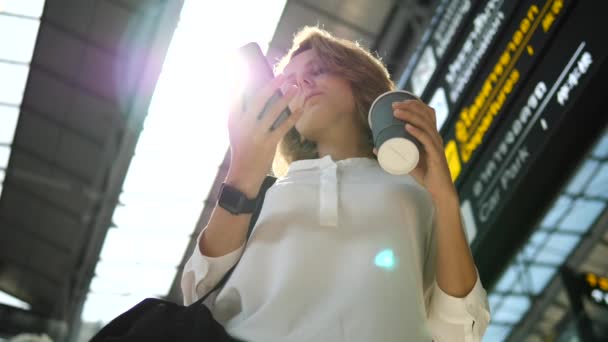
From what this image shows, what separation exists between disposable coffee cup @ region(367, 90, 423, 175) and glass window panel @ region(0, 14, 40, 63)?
954 centimetres

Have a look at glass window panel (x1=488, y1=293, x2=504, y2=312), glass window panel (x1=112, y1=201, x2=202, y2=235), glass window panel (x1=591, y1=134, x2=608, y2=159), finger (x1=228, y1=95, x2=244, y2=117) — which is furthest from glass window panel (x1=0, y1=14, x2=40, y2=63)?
finger (x1=228, y1=95, x2=244, y2=117)

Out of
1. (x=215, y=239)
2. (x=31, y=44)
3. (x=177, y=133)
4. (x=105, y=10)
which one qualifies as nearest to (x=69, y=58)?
(x=31, y=44)

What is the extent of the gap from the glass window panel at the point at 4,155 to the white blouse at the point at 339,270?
1275 centimetres

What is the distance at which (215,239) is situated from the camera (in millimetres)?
1571

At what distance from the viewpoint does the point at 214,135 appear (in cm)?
988

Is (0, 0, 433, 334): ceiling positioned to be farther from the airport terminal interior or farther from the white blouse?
the white blouse

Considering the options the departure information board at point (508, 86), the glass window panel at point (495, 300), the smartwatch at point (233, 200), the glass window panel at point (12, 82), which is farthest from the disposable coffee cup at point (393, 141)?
the glass window panel at point (12, 82)

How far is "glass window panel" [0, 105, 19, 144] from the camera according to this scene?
12.0 meters

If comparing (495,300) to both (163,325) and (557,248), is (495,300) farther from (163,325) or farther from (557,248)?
(163,325)

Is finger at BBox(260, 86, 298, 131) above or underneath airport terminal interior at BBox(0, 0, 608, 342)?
above

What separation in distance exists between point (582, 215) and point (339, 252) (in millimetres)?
4377

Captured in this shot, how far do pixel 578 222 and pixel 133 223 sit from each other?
9213 mm

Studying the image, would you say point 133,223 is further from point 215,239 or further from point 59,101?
point 215,239

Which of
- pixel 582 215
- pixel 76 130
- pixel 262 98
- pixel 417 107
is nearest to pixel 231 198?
pixel 262 98
